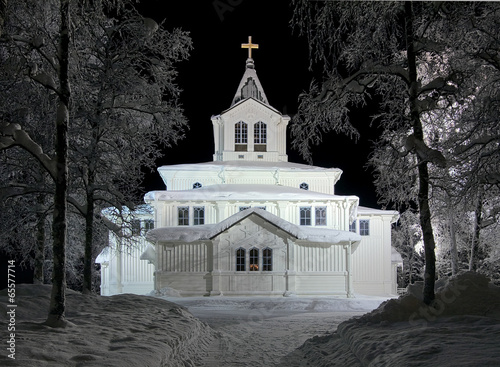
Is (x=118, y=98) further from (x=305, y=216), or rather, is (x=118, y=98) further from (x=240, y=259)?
(x=305, y=216)

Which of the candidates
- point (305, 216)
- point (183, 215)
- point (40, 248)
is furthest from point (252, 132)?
point (40, 248)

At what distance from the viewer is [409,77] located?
1151 centimetres

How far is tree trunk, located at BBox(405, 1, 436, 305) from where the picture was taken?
11.1 metres

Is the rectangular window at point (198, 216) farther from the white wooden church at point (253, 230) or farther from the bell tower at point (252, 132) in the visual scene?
the bell tower at point (252, 132)

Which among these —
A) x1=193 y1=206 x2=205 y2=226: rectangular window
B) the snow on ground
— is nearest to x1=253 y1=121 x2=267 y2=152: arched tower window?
x1=193 y1=206 x2=205 y2=226: rectangular window

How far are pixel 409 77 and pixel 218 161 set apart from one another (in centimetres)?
2548

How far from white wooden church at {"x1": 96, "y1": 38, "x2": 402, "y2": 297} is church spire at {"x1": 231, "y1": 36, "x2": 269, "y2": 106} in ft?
0.32

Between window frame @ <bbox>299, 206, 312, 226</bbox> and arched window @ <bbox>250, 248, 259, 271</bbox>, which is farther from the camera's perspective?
window frame @ <bbox>299, 206, 312, 226</bbox>

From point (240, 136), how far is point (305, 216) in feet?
27.9

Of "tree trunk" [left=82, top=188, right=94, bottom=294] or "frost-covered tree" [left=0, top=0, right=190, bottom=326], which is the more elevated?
"frost-covered tree" [left=0, top=0, right=190, bottom=326]

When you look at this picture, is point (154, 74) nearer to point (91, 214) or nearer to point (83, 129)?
point (83, 129)

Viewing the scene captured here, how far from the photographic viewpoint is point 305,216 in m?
31.0

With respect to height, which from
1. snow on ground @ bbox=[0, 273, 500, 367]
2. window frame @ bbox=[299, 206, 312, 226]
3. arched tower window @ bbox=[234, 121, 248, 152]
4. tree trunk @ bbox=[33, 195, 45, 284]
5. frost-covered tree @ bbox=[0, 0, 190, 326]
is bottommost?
snow on ground @ bbox=[0, 273, 500, 367]

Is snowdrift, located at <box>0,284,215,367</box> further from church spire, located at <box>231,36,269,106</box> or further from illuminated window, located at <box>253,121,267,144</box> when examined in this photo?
Result: church spire, located at <box>231,36,269,106</box>
